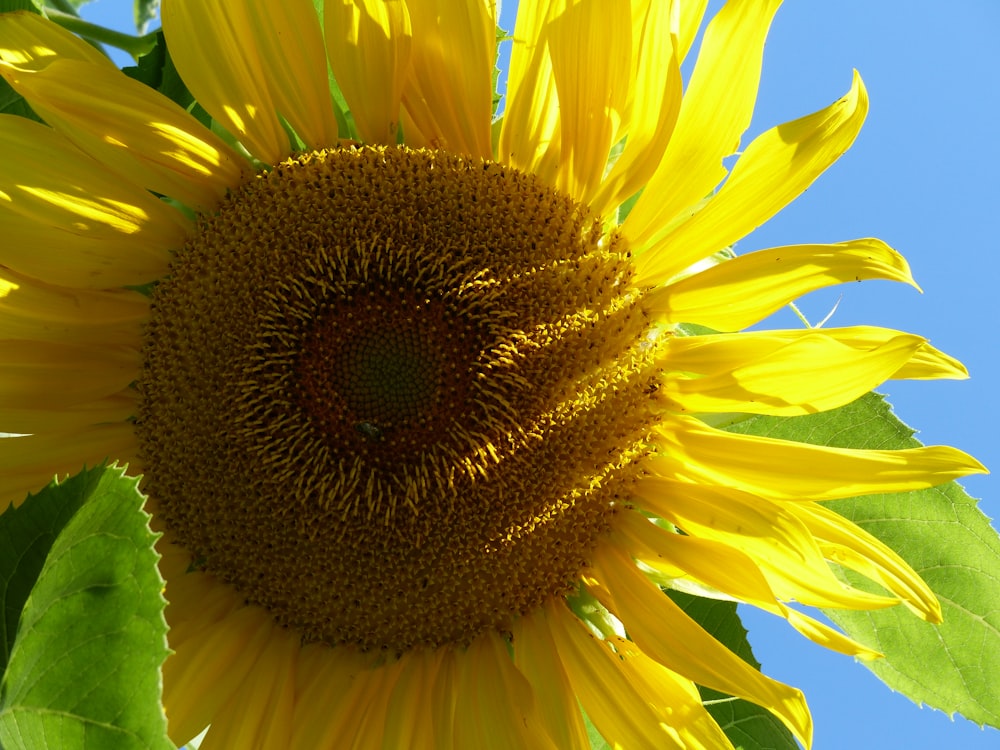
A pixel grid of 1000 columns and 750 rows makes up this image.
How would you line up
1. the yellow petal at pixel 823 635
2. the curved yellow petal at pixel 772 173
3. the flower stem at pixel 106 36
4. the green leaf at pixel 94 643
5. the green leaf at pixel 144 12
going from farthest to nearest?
the green leaf at pixel 144 12 → the flower stem at pixel 106 36 → the curved yellow petal at pixel 772 173 → the yellow petal at pixel 823 635 → the green leaf at pixel 94 643

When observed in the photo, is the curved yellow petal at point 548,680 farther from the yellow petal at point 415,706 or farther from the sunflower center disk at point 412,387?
the yellow petal at point 415,706

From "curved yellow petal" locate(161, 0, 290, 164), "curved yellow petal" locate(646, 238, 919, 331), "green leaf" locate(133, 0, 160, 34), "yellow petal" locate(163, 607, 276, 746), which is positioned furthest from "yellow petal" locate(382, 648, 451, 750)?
"green leaf" locate(133, 0, 160, 34)

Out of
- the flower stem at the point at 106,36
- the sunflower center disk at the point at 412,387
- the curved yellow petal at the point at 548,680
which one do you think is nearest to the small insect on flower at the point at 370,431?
the sunflower center disk at the point at 412,387

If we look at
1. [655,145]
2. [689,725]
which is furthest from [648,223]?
[689,725]

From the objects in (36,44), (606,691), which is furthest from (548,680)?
(36,44)

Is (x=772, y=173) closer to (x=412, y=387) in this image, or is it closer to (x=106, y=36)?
(x=412, y=387)

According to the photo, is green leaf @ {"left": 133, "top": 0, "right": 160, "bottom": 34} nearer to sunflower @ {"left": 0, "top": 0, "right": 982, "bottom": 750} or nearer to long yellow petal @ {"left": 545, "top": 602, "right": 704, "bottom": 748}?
sunflower @ {"left": 0, "top": 0, "right": 982, "bottom": 750}

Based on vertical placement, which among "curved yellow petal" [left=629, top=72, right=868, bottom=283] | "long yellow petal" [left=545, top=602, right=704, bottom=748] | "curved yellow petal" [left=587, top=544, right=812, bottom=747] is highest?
"curved yellow petal" [left=629, top=72, right=868, bottom=283]
